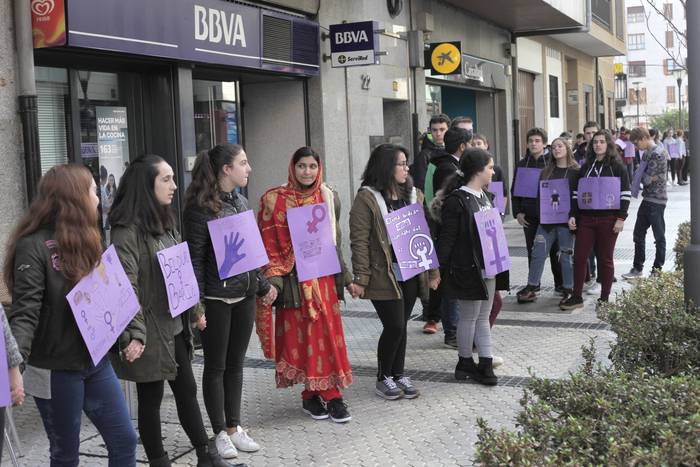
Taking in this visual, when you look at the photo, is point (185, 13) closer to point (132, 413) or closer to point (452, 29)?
point (132, 413)

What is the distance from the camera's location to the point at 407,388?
677 centimetres

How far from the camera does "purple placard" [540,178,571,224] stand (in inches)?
399

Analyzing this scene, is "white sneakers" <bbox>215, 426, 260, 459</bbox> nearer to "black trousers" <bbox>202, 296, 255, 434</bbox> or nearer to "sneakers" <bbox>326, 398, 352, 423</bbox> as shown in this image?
"black trousers" <bbox>202, 296, 255, 434</bbox>

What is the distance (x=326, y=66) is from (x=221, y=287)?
706 cm

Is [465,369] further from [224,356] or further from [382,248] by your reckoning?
[224,356]

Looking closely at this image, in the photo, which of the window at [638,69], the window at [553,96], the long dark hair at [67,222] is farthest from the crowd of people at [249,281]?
the window at [638,69]

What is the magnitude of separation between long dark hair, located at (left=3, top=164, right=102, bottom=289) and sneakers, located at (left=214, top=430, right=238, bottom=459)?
5.92ft

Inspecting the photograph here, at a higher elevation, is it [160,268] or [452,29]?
[452,29]

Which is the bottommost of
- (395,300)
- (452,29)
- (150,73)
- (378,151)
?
(395,300)

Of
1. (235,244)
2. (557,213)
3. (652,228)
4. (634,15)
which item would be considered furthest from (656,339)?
(634,15)

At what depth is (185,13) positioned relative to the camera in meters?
9.16

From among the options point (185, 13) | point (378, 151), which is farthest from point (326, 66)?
point (378, 151)

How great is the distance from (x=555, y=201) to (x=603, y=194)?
0.54 meters

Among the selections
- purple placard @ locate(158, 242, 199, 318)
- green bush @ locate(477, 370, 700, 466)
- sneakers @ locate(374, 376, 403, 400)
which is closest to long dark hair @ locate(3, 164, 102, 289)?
purple placard @ locate(158, 242, 199, 318)
